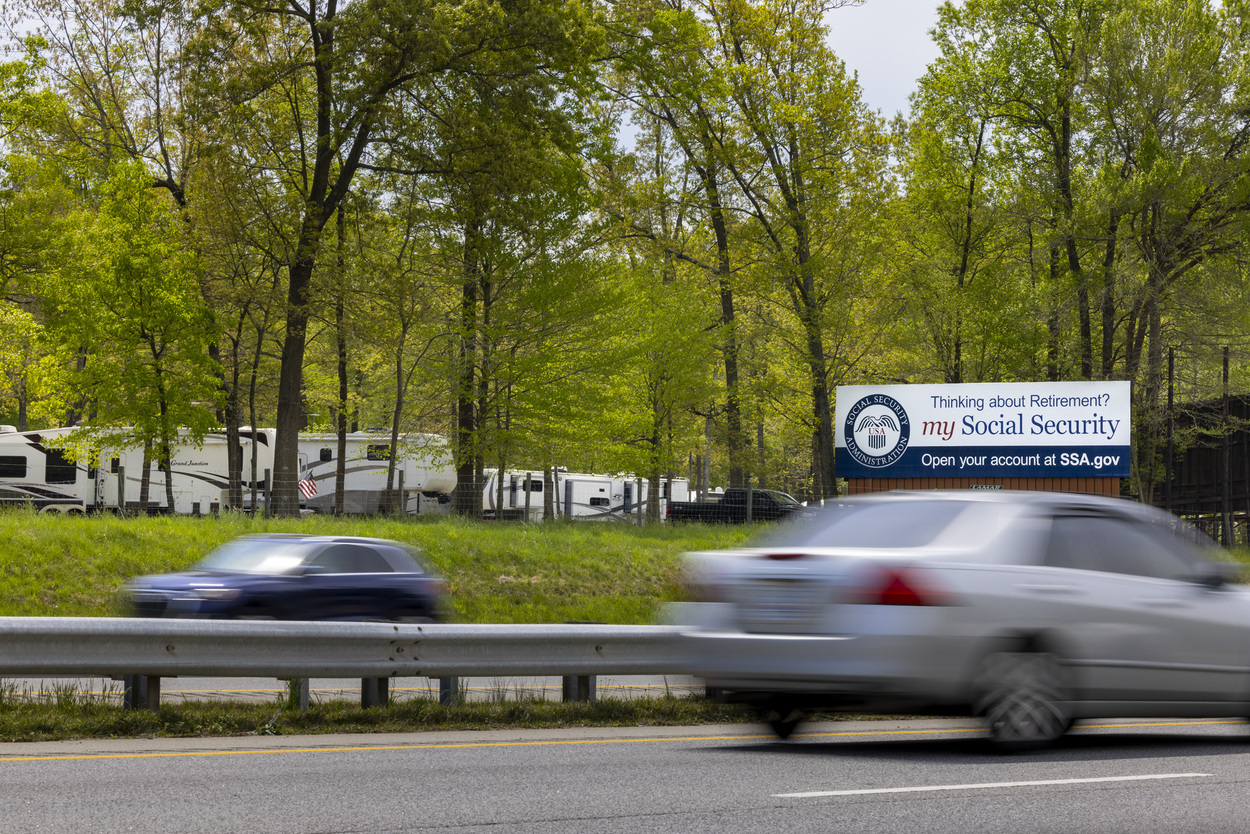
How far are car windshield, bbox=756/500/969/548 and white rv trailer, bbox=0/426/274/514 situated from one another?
3292 centimetres

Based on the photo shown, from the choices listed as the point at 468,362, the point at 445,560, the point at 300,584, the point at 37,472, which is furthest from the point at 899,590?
the point at 37,472

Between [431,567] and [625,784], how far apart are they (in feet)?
45.7

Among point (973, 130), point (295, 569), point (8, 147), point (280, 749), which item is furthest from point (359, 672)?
point (973, 130)

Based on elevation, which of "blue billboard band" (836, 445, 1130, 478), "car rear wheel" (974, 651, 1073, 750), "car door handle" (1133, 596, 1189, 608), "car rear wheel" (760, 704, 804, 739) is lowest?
"car rear wheel" (760, 704, 804, 739)

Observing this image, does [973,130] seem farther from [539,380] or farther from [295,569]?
[295,569]

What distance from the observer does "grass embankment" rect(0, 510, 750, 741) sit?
29.6 ft

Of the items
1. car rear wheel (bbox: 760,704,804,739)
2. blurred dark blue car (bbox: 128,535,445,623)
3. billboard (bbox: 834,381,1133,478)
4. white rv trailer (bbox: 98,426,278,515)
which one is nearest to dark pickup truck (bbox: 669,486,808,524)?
billboard (bbox: 834,381,1133,478)

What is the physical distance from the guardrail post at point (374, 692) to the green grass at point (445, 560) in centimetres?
793

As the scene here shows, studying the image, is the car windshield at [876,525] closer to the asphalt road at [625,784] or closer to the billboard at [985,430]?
the asphalt road at [625,784]

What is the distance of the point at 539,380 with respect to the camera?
1163 inches

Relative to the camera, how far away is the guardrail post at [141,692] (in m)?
8.97

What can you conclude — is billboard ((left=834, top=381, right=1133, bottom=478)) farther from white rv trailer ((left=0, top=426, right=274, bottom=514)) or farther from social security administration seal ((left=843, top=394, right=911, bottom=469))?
white rv trailer ((left=0, top=426, right=274, bottom=514))

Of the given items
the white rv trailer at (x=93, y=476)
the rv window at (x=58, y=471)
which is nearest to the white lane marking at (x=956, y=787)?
the white rv trailer at (x=93, y=476)

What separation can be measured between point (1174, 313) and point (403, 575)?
2983cm
